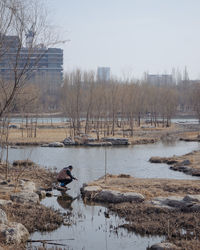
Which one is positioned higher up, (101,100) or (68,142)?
(101,100)

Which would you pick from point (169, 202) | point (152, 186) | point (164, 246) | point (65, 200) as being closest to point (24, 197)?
point (65, 200)

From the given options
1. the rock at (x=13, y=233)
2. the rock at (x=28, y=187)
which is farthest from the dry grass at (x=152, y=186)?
the rock at (x=13, y=233)

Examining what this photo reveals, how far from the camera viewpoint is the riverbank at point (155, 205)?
29.3 feet

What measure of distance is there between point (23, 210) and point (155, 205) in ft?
11.2

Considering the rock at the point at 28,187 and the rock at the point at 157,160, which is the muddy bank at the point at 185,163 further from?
the rock at the point at 28,187

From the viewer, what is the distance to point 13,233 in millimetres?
8172

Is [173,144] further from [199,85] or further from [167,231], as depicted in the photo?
[167,231]

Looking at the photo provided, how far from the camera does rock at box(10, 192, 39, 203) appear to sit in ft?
37.5

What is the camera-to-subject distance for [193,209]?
10.5m

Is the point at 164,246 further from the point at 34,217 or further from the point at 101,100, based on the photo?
the point at 101,100

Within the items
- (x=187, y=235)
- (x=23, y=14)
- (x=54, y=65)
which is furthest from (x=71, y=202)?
(x=54, y=65)

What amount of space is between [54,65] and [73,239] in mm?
91022

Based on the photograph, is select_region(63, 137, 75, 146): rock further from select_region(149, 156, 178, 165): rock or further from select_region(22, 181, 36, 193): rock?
select_region(22, 181, 36, 193): rock

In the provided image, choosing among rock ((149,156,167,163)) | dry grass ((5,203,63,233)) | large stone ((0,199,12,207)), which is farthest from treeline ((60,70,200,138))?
dry grass ((5,203,63,233))
